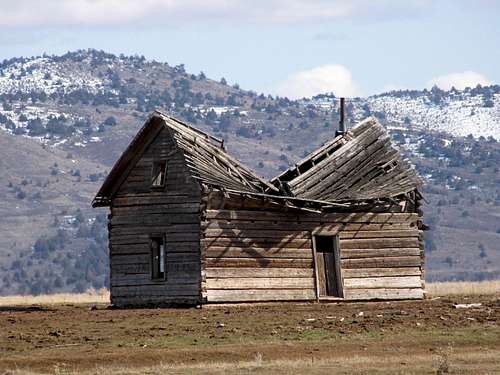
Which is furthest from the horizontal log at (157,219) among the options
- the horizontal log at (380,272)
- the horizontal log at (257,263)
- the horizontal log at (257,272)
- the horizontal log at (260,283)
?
the horizontal log at (380,272)

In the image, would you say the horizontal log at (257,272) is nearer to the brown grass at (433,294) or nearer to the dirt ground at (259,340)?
the dirt ground at (259,340)

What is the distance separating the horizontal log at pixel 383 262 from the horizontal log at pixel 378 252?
0.10 m

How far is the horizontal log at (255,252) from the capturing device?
1713 inches

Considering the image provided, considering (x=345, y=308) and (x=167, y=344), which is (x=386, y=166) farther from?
(x=167, y=344)

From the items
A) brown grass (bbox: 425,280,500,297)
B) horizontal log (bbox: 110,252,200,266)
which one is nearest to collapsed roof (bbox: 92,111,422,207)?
horizontal log (bbox: 110,252,200,266)

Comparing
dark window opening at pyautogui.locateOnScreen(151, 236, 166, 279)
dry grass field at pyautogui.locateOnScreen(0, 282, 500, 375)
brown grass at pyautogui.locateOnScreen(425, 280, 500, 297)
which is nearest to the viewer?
dry grass field at pyautogui.locateOnScreen(0, 282, 500, 375)

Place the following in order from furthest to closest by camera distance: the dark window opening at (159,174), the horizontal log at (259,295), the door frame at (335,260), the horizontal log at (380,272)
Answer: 1. the horizontal log at (380,272)
2. the door frame at (335,260)
3. the dark window opening at (159,174)
4. the horizontal log at (259,295)

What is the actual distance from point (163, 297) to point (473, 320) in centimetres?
1134

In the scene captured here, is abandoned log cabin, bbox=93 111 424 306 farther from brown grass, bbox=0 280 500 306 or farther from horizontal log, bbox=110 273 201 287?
brown grass, bbox=0 280 500 306

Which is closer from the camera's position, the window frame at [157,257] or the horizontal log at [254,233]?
the horizontal log at [254,233]

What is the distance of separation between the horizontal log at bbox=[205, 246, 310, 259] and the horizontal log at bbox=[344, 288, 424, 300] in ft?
6.31

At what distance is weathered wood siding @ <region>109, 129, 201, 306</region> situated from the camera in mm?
43688

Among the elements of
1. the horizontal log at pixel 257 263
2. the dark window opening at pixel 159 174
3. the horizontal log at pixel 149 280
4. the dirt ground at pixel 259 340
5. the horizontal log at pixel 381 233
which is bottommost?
the dirt ground at pixel 259 340

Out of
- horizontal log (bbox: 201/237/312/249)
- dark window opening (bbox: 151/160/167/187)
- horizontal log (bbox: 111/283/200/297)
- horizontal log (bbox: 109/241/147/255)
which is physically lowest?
horizontal log (bbox: 111/283/200/297)
